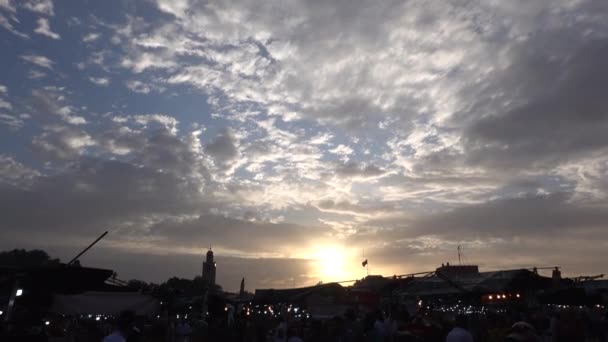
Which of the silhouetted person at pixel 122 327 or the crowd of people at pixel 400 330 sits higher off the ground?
the silhouetted person at pixel 122 327

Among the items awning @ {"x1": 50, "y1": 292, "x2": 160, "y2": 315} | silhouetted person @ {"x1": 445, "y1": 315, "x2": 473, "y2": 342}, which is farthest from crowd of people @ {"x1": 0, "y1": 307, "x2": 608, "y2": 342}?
awning @ {"x1": 50, "y1": 292, "x2": 160, "y2": 315}

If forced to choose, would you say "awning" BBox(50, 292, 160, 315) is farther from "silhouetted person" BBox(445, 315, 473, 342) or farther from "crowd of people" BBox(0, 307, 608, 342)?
"silhouetted person" BBox(445, 315, 473, 342)

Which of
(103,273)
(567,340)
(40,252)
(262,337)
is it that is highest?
(40,252)

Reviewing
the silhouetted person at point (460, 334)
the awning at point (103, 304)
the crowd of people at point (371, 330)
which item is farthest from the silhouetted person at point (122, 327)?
the awning at point (103, 304)

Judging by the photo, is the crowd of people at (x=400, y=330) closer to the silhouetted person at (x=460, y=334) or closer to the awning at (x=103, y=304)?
the silhouetted person at (x=460, y=334)

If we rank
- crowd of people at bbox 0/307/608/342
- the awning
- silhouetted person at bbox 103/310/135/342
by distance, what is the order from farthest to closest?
the awning → crowd of people at bbox 0/307/608/342 → silhouetted person at bbox 103/310/135/342

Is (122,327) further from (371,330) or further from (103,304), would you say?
(103,304)

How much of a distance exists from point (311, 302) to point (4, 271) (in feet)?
72.0

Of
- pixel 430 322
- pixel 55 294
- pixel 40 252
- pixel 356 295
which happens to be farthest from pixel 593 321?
pixel 40 252

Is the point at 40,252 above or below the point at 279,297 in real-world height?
above

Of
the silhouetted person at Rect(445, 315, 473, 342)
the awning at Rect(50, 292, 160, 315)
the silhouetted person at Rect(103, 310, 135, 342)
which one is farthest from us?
the awning at Rect(50, 292, 160, 315)

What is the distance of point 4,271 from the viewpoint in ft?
Answer: 38.0

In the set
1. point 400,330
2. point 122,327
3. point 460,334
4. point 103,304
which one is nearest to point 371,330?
point 400,330

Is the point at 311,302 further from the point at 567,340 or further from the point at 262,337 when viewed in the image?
the point at 567,340
